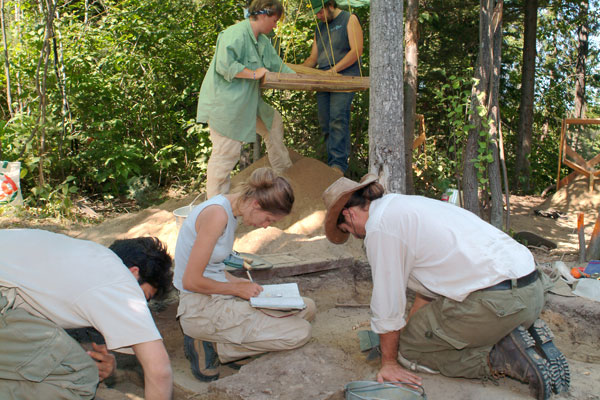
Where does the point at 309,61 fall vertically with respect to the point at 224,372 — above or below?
above

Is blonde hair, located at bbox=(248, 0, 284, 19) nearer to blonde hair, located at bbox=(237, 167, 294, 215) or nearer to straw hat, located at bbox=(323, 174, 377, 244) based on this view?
blonde hair, located at bbox=(237, 167, 294, 215)

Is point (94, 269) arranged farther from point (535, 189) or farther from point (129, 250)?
point (535, 189)

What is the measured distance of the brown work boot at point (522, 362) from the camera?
8.00 ft

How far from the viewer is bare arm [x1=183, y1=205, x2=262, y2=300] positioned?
9.03 ft

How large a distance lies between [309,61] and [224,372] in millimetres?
3639

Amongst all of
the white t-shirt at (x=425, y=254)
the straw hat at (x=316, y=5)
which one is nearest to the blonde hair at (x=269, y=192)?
the white t-shirt at (x=425, y=254)

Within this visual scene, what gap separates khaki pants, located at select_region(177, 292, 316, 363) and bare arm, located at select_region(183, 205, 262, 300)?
13 cm

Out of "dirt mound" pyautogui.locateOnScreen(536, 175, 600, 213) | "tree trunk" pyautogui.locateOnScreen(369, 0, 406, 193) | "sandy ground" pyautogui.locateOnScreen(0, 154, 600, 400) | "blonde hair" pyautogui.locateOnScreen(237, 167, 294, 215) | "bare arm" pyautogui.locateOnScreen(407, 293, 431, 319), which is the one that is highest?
"tree trunk" pyautogui.locateOnScreen(369, 0, 406, 193)

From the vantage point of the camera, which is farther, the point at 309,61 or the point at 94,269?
the point at 309,61

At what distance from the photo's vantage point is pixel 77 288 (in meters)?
1.93

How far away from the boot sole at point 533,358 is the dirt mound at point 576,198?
638 centimetres

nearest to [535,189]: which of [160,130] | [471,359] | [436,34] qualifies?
[436,34]

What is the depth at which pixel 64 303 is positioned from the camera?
195 centimetres

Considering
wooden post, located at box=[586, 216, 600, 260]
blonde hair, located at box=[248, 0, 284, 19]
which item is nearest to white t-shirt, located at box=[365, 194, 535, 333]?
wooden post, located at box=[586, 216, 600, 260]
